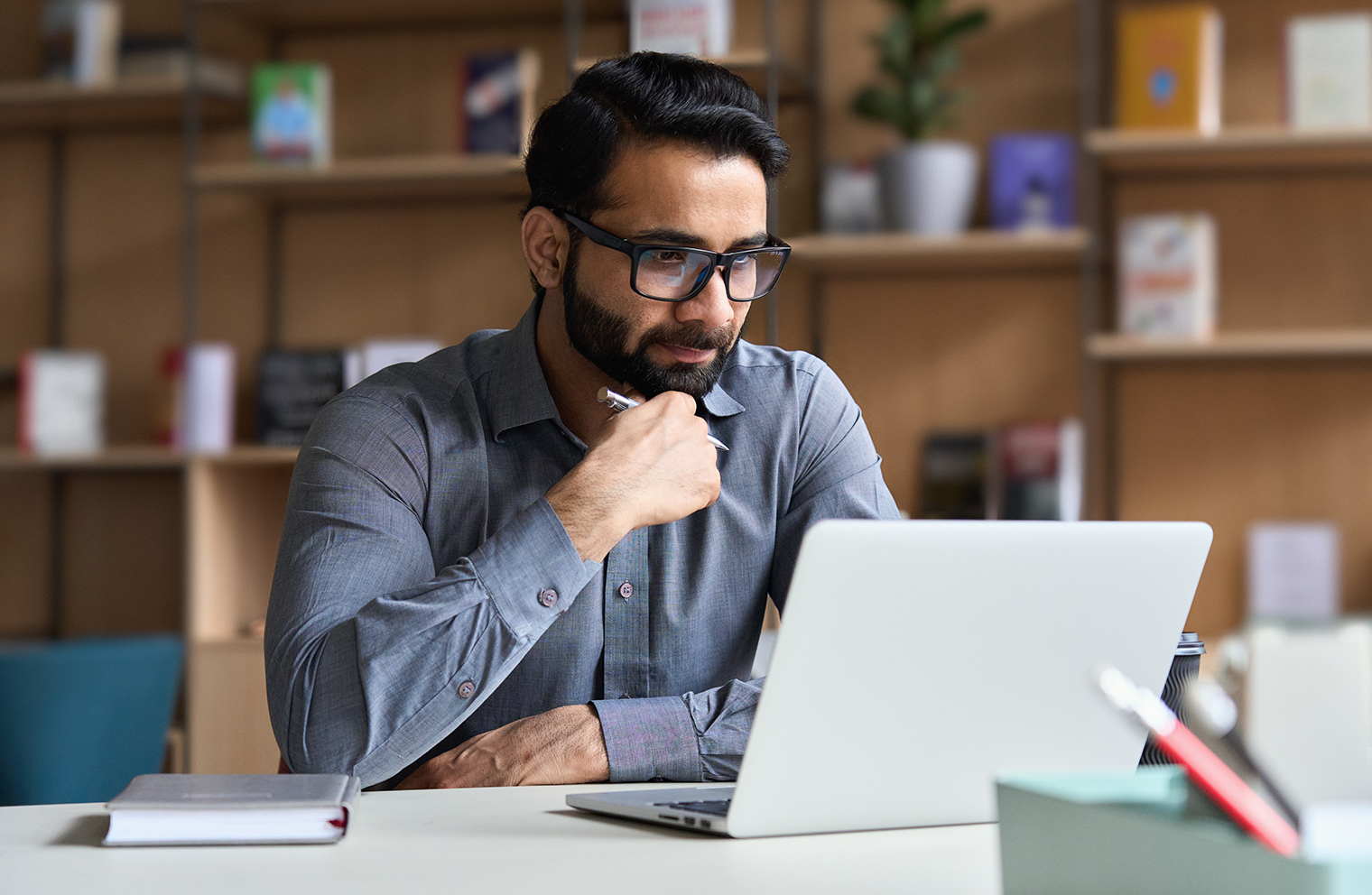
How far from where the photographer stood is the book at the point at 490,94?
9.82ft

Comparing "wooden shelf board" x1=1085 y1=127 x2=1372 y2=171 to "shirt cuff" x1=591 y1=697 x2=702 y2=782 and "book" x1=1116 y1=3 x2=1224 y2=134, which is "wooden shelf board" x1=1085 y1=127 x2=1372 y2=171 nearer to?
"book" x1=1116 y1=3 x2=1224 y2=134

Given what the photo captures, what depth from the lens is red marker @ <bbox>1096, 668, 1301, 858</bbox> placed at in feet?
1.88

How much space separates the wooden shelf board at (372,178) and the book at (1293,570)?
1.69m

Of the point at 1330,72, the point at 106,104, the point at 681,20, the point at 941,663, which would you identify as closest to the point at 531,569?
the point at 941,663

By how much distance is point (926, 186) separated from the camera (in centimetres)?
281

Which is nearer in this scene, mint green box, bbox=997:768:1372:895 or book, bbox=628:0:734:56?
mint green box, bbox=997:768:1372:895

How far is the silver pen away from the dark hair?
195 millimetres

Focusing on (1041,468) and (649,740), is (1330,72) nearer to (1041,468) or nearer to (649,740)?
(1041,468)

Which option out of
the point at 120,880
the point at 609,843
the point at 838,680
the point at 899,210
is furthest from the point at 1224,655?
the point at 899,210

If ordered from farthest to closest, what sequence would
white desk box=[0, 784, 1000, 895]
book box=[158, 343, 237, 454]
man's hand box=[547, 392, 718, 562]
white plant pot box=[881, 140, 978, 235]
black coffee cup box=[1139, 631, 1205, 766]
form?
1. book box=[158, 343, 237, 454]
2. white plant pot box=[881, 140, 978, 235]
3. man's hand box=[547, 392, 718, 562]
4. black coffee cup box=[1139, 631, 1205, 766]
5. white desk box=[0, 784, 1000, 895]

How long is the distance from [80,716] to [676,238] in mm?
1175

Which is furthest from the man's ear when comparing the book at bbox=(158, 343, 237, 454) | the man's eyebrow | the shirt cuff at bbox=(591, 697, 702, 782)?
the book at bbox=(158, 343, 237, 454)

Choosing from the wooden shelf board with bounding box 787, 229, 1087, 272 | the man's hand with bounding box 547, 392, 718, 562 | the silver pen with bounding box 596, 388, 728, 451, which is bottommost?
the man's hand with bounding box 547, 392, 718, 562

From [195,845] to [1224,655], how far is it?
→ 597 millimetres
